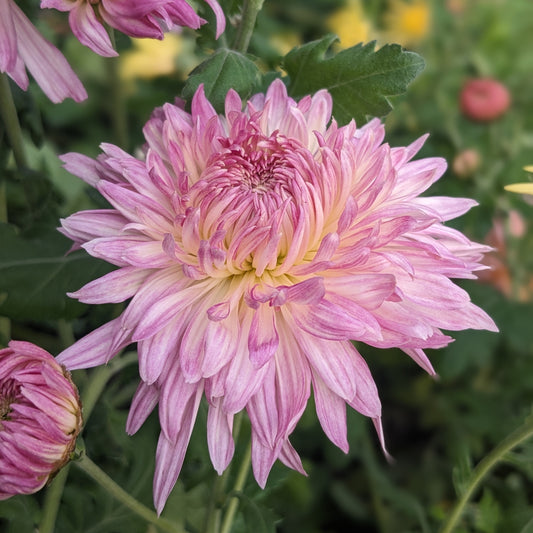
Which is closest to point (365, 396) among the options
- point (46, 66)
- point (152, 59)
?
point (46, 66)

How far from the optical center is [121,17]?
54 centimetres

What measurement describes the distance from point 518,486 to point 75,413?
79cm

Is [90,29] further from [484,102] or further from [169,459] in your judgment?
[484,102]

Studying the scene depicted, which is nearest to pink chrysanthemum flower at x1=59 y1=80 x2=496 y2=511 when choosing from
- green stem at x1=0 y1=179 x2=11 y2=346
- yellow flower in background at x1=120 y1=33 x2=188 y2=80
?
green stem at x1=0 y1=179 x2=11 y2=346

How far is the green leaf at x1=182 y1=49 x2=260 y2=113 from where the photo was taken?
613 mm

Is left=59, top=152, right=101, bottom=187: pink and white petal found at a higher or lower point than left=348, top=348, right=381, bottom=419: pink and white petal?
higher

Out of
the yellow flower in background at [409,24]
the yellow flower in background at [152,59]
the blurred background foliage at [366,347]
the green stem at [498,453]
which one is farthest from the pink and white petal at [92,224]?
the yellow flower in background at [409,24]

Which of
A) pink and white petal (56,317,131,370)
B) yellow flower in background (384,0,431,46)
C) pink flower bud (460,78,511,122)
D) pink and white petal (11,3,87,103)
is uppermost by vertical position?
yellow flower in background (384,0,431,46)

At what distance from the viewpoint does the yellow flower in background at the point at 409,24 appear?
176cm

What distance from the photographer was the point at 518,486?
43.6 inches

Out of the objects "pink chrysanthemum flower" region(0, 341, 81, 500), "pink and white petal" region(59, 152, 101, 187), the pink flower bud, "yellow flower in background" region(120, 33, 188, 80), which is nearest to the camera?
"pink chrysanthemum flower" region(0, 341, 81, 500)

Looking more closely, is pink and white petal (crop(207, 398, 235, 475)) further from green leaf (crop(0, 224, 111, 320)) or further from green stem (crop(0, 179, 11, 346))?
green stem (crop(0, 179, 11, 346))

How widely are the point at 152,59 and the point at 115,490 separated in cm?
111

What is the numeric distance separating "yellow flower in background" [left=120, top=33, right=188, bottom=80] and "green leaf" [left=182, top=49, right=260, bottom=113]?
0.92 m
